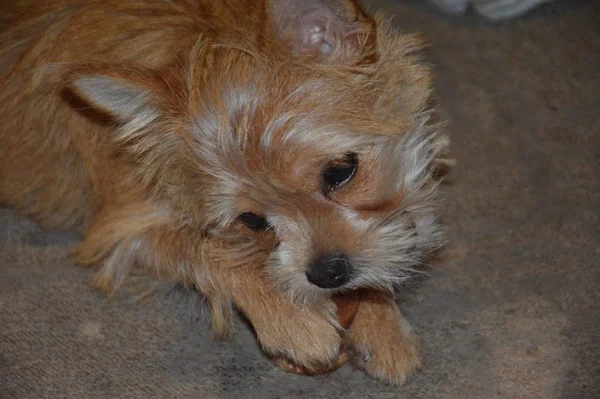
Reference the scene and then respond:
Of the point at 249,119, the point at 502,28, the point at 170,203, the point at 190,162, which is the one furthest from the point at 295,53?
the point at 502,28

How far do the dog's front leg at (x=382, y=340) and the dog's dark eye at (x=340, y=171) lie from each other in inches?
21.6

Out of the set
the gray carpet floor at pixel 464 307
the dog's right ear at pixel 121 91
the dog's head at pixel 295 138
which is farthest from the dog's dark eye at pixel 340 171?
the gray carpet floor at pixel 464 307

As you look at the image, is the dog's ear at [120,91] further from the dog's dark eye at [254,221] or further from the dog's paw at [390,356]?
the dog's paw at [390,356]

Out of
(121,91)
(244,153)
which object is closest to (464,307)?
(244,153)

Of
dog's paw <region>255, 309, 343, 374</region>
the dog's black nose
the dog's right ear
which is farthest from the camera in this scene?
dog's paw <region>255, 309, 343, 374</region>

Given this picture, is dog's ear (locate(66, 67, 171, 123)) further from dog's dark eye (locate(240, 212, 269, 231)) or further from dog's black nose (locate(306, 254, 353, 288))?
dog's black nose (locate(306, 254, 353, 288))

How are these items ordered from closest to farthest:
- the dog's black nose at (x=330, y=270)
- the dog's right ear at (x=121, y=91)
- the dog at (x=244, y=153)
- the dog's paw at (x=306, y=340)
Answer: the dog's right ear at (x=121, y=91), the dog at (x=244, y=153), the dog's black nose at (x=330, y=270), the dog's paw at (x=306, y=340)

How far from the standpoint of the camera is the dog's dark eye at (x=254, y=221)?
104 inches

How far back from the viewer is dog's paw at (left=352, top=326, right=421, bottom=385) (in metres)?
2.74

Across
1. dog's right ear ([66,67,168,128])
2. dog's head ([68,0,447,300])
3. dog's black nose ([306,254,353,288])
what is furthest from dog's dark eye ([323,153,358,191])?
dog's right ear ([66,67,168,128])

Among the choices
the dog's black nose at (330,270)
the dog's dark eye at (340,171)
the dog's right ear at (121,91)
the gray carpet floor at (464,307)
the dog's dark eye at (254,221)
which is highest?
the dog's right ear at (121,91)

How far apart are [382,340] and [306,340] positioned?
283mm

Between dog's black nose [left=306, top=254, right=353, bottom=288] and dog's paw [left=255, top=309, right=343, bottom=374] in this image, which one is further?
dog's paw [left=255, top=309, right=343, bottom=374]

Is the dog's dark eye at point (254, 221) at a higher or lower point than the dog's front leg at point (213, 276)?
higher
